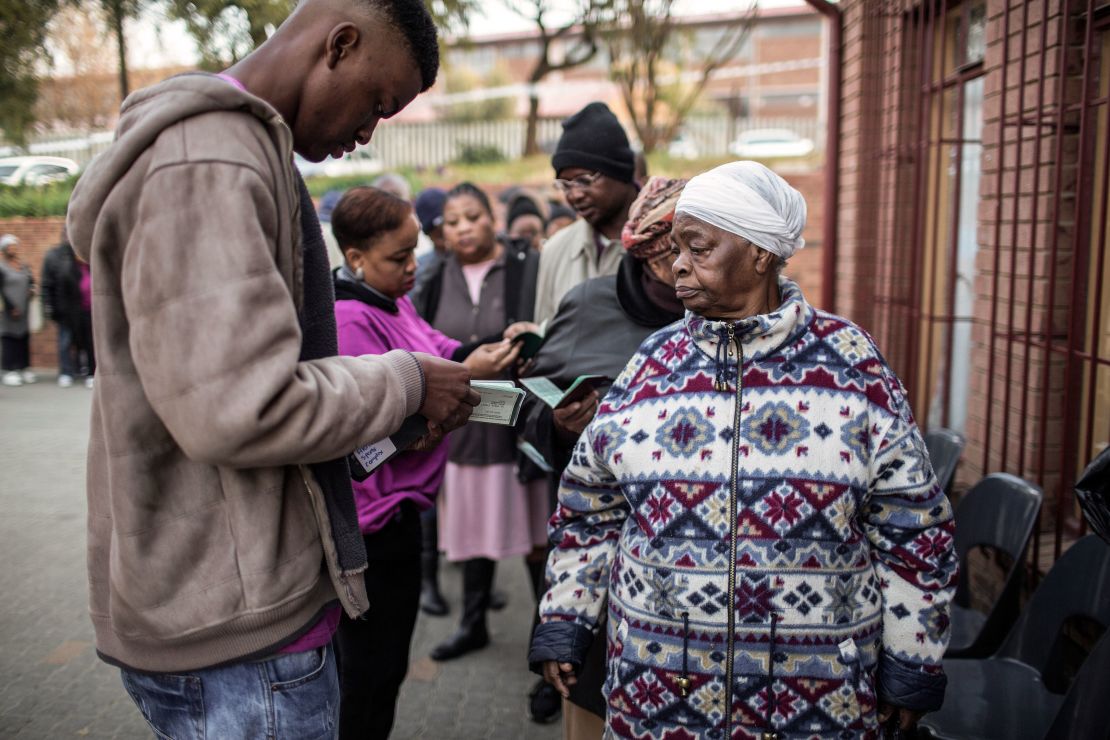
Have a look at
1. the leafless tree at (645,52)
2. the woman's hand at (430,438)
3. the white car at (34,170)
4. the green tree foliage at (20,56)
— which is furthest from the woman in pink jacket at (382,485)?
the white car at (34,170)

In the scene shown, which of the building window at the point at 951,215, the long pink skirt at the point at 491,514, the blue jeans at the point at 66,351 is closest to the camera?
the long pink skirt at the point at 491,514

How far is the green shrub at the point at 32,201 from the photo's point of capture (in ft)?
51.2

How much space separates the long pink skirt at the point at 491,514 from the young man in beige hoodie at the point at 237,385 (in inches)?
106

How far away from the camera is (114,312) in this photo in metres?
1.51

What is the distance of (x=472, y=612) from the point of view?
4.64 metres

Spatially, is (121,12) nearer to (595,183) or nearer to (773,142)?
(595,183)

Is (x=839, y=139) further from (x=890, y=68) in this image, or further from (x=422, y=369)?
(x=422, y=369)

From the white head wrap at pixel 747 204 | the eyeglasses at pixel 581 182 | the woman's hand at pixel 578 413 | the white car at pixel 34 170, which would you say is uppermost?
the white car at pixel 34 170

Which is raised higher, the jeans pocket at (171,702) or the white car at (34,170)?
the white car at (34,170)

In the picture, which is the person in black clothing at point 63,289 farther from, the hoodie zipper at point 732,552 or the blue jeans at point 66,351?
the hoodie zipper at point 732,552

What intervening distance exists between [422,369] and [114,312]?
0.54 m

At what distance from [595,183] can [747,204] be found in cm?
174

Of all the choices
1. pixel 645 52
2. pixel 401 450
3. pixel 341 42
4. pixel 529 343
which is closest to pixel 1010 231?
pixel 529 343

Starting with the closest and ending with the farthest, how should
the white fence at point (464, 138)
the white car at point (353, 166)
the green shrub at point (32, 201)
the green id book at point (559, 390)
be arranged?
the green id book at point (559, 390)
the green shrub at point (32, 201)
the white car at point (353, 166)
the white fence at point (464, 138)
